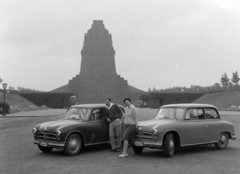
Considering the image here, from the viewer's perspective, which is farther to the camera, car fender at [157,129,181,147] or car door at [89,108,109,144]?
car door at [89,108,109,144]

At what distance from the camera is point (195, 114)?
390 inches

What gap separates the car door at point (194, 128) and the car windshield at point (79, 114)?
323 centimetres

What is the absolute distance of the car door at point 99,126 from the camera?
32.3 ft

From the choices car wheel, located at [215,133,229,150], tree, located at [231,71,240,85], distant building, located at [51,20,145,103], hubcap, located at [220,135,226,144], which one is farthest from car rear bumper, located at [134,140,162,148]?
distant building, located at [51,20,145,103]

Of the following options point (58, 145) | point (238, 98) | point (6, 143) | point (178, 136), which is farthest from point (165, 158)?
point (238, 98)

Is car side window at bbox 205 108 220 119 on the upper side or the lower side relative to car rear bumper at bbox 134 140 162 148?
upper

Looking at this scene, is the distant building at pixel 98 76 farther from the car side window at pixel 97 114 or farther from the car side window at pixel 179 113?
the car side window at pixel 179 113

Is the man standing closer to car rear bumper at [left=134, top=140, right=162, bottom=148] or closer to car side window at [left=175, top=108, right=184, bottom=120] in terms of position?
car rear bumper at [left=134, top=140, right=162, bottom=148]

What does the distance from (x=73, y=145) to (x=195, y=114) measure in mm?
4090

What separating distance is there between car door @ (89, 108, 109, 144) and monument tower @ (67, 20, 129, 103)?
69649 mm

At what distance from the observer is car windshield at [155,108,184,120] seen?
9633mm

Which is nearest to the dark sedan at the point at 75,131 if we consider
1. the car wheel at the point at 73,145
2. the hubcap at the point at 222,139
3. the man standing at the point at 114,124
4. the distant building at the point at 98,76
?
the car wheel at the point at 73,145

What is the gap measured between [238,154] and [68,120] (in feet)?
18.3

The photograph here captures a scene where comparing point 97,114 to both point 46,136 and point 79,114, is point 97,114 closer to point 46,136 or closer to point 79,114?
point 79,114
